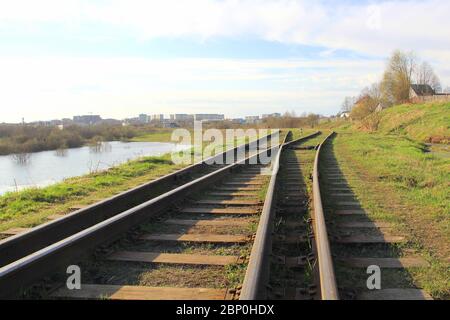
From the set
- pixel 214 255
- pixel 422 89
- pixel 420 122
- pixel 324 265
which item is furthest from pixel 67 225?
pixel 422 89

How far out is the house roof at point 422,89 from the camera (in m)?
77.4

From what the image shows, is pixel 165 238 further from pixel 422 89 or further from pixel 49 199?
pixel 422 89

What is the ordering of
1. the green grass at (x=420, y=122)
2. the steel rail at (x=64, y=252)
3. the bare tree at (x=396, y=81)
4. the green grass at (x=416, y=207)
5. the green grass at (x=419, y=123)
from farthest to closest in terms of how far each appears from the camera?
the bare tree at (x=396, y=81) → the green grass at (x=420, y=122) → the green grass at (x=419, y=123) → the green grass at (x=416, y=207) → the steel rail at (x=64, y=252)

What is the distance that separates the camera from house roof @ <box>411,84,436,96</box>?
7745 cm

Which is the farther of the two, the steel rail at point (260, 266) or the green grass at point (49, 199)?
the green grass at point (49, 199)

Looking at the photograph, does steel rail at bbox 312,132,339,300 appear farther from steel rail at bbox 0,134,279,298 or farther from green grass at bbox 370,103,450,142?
green grass at bbox 370,103,450,142

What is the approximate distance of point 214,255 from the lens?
156 inches

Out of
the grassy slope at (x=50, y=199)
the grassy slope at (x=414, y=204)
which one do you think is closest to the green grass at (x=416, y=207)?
the grassy slope at (x=414, y=204)

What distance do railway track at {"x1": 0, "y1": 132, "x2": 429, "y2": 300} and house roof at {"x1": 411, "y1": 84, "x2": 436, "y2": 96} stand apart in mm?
79245

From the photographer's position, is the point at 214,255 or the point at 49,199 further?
the point at 49,199

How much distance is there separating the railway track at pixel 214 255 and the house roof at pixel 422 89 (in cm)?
7924

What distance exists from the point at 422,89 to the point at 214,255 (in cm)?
8690

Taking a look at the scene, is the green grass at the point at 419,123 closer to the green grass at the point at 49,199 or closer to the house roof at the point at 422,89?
the green grass at the point at 49,199
